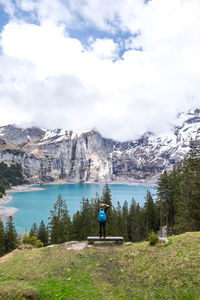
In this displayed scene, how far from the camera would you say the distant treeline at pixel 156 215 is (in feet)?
94.4

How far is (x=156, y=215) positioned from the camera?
53344mm

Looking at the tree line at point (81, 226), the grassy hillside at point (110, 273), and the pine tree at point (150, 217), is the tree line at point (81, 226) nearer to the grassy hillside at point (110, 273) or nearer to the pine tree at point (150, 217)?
the pine tree at point (150, 217)

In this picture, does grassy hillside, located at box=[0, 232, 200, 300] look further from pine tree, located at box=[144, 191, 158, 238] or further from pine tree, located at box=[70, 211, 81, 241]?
pine tree, located at box=[144, 191, 158, 238]

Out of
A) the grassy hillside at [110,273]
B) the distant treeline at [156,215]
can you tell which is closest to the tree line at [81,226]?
the distant treeline at [156,215]

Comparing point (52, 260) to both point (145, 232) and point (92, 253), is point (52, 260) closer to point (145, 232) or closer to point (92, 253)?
point (92, 253)

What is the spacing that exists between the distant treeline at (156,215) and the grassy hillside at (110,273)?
16.7 metres

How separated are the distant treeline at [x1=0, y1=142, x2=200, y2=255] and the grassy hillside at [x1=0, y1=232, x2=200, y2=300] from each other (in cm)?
1669

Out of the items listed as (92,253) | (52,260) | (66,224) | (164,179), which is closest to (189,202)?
(164,179)

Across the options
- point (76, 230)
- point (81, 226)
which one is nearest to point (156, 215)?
point (81, 226)

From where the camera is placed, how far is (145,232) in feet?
171

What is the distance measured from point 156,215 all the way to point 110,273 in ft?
152

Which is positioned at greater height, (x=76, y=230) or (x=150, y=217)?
(x=150, y=217)

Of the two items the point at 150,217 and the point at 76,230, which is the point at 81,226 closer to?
the point at 76,230

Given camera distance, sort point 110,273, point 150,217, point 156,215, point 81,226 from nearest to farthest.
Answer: point 110,273
point 81,226
point 150,217
point 156,215
